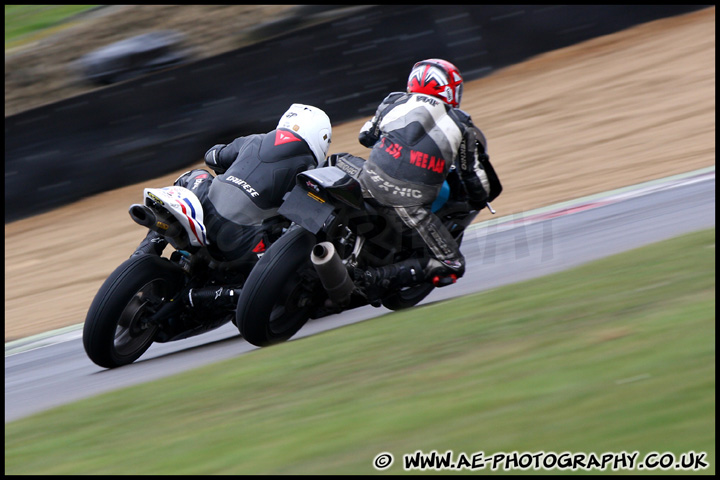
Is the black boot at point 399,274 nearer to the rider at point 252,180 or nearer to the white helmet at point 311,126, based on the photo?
the rider at point 252,180

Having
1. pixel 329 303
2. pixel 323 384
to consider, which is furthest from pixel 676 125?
pixel 323 384

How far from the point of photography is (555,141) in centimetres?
1184

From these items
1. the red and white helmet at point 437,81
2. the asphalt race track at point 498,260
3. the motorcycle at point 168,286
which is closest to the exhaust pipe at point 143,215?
the motorcycle at point 168,286

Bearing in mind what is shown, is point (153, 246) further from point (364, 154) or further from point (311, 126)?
point (364, 154)

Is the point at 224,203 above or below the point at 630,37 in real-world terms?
above

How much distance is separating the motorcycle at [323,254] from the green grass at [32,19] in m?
10.5

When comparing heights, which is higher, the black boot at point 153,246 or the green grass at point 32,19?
the black boot at point 153,246

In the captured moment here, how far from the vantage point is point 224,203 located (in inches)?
253

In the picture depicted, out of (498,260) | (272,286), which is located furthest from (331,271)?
(498,260)

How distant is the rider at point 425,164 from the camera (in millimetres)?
Result: 6242

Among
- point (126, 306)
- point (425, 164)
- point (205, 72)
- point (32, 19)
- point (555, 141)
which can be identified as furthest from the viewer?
point (32, 19)

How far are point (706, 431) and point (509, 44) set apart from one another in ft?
36.4

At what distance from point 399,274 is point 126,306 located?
5.43 feet

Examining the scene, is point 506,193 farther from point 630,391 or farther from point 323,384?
point 630,391
